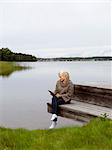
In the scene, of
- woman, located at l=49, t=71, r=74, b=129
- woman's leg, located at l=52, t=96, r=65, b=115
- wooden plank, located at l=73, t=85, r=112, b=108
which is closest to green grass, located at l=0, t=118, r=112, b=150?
wooden plank, located at l=73, t=85, r=112, b=108

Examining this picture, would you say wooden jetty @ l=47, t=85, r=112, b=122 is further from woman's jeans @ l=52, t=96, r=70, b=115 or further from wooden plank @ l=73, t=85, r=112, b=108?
woman's jeans @ l=52, t=96, r=70, b=115

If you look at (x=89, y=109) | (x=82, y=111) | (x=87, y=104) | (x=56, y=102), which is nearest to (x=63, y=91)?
(x=56, y=102)

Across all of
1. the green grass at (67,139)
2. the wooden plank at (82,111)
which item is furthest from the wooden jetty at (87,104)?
the green grass at (67,139)

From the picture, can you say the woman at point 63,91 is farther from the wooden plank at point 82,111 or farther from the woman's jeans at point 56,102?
the wooden plank at point 82,111

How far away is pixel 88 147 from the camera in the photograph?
802 centimetres

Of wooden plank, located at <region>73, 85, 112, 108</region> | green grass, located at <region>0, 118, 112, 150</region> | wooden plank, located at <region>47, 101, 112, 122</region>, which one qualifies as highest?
wooden plank, located at <region>73, 85, 112, 108</region>

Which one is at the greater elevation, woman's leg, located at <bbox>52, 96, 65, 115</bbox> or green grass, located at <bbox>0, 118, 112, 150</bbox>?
woman's leg, located at <bbox>52, 96, 65, 115</bbox>

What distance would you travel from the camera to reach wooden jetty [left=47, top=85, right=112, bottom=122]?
35.1ft

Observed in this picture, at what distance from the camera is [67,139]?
8.55 m

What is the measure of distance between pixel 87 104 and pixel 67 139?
12.4 feet

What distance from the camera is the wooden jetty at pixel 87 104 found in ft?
35.1

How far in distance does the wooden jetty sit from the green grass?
1135 millimetres

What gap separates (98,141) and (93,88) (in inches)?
156

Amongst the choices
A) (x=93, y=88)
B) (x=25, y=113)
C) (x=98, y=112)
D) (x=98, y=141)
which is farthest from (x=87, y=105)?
(x=25, y=113)
